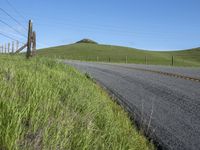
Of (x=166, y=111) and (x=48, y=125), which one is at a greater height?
(x=48, y=125)

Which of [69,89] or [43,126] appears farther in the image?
[69,89]

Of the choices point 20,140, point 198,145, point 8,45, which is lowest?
point 198,145

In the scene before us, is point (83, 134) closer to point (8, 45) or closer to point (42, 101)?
point (42, 101)

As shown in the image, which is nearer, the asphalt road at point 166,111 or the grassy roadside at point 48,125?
the grassy roadside at point 48,125

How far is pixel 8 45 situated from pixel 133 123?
41500 millimetres

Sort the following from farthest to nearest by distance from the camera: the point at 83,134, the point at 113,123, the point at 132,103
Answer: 1. the point at 132,103
2. the point at 113,123
3. the point at 83,134

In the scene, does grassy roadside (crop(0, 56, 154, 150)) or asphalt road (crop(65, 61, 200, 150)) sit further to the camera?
asphalt road (crop(65, 61, 200, 150))

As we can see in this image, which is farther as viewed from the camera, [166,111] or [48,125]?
[166,111]

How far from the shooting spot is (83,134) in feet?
15.7

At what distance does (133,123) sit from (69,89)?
1.35m

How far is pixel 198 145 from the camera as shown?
21.6 ft

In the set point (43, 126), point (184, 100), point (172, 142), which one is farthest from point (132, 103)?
point (43, 126)

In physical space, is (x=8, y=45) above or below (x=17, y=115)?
above

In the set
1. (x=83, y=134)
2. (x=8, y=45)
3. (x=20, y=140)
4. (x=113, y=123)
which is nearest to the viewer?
(x=20, y=140)
